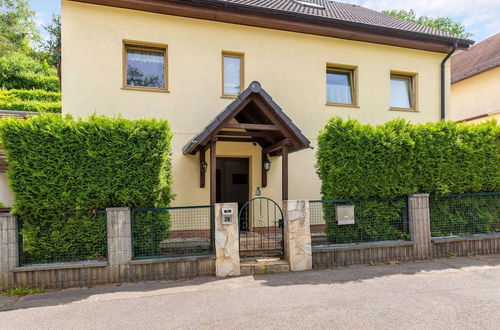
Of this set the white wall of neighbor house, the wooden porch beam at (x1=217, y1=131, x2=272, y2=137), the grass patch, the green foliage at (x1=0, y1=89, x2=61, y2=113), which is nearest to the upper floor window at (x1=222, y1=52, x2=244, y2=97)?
the white wall of neighbor house

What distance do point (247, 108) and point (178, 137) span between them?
2130mm

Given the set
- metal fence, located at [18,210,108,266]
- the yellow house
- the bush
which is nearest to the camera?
metal fence, located at [18,210,108,266]

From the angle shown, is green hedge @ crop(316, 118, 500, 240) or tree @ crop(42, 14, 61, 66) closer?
green hedge @ crop(316, 118, 500, 240)

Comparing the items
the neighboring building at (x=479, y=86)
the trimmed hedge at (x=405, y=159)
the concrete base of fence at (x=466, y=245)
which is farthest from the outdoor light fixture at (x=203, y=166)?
the neighboring building at (x=479, y=86)

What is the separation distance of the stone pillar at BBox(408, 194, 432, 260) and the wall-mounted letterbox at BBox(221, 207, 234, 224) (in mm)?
4067

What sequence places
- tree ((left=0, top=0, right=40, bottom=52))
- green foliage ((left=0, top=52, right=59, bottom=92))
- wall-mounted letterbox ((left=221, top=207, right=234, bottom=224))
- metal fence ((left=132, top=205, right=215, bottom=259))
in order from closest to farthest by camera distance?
metal fence ((left=132, top=205, right=215, bottom=259)) < wall-mounted letterbox ((left=221, top=207, right=234, bottom=224)) < green foliage ((left=0, top=52, right=59, bottom=92)) < tree ((left=0, top=0, right=40, bottom=52))

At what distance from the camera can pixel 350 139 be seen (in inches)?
254

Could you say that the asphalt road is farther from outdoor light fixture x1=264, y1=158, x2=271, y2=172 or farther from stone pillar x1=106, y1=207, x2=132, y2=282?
outdoor light fixture x1=264, y1=158, x2=271, y2=172

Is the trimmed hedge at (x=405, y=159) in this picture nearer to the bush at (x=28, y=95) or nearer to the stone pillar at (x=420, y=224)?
the stone pillar at (x=420, y=224)

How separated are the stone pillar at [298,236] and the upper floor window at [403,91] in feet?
19.6

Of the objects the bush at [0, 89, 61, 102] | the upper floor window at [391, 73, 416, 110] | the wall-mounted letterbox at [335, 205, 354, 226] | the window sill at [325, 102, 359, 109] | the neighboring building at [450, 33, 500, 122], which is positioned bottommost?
the wall-mounted letterbox at [335, 205, 354, 226]

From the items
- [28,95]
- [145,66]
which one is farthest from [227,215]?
[28,95]

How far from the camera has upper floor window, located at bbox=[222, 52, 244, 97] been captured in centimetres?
849

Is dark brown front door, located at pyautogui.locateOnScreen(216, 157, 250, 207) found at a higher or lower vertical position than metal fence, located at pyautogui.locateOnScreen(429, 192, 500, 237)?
higher
